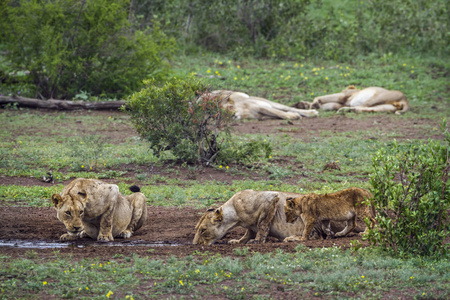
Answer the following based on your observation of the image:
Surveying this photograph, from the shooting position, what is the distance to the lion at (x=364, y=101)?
766 inches

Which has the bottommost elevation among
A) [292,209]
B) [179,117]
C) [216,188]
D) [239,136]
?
[239,136]

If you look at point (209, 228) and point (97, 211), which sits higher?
point (97, 211)

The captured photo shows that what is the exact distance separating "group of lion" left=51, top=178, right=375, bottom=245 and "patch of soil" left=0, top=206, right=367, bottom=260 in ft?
0.58

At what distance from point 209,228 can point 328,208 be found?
1.54m

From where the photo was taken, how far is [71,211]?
286 inches

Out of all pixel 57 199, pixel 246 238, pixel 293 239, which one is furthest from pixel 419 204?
pixel 57 199

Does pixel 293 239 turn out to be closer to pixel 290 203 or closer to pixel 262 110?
pixel 290 203

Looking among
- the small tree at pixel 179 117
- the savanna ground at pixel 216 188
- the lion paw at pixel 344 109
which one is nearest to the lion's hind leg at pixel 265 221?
the savanna ground at pixel 216 188

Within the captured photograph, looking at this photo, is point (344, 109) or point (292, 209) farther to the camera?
point (344, 109)

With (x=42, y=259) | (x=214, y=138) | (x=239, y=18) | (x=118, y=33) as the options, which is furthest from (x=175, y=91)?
(x=239, y=18)

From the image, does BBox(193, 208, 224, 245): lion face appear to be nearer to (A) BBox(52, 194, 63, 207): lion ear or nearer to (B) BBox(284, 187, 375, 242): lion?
(B) BBox(284, 187, 375, 242): lion

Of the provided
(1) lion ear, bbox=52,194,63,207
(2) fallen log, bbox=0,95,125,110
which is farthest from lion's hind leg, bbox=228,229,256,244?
(2) fallen log, bbox=0,95,125,110

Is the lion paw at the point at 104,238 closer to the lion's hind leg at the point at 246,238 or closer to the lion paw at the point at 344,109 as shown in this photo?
the lion's hind leg at the point at 246,238

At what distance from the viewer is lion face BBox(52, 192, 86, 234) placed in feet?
23.8
